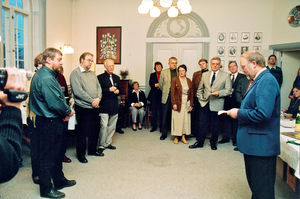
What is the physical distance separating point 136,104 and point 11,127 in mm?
5453

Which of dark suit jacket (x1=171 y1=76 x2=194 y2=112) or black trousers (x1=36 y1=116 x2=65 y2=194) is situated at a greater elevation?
dark suit jacket (x1=171 y1=76 x2=194 y2=112)

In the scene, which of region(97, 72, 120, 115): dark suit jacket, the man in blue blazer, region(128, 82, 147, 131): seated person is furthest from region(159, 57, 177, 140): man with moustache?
the man in blue blazer

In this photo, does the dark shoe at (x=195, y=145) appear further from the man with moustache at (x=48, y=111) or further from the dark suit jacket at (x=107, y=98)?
the man with moustache at (x=48, y=111)

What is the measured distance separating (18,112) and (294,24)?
6559 mm

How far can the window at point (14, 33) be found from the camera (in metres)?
5.30

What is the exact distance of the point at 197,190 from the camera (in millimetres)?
3195

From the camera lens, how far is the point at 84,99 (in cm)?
398

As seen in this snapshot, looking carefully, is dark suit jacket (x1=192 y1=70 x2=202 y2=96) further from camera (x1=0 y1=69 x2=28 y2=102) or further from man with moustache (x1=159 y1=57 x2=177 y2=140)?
camera (x1=0 y1=69 x2=28 y2=102)

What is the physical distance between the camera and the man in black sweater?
41.8 inches

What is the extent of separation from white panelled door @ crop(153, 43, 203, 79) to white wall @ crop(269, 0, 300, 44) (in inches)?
73.8

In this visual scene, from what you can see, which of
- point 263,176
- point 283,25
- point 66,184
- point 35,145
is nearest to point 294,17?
point 283,25

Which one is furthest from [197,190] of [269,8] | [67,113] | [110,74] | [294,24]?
[269,8]

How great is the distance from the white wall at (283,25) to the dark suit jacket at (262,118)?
469cm

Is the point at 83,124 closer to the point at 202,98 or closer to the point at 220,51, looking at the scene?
the point at 202,98
